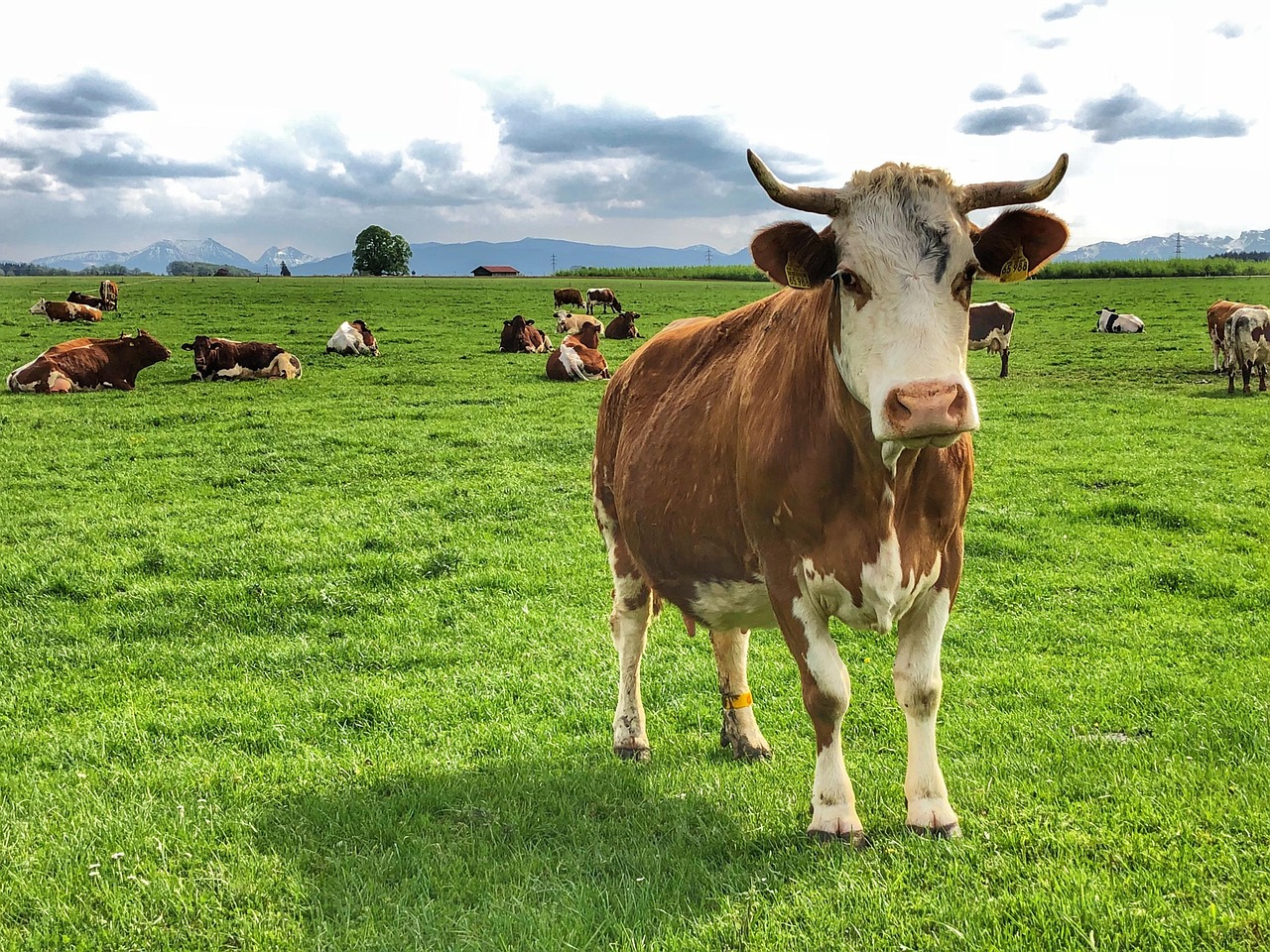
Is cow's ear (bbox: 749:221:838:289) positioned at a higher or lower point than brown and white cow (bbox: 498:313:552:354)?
higher

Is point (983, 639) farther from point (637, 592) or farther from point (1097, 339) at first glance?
point (1097, 339)

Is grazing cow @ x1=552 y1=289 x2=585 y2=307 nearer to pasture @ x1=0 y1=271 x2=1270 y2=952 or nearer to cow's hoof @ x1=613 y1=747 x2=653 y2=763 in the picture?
pasture @ x1=0 y1=271 x2=1270 y2=952

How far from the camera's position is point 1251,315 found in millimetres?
→ 20375

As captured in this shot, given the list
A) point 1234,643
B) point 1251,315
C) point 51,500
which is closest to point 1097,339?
point 1251,315

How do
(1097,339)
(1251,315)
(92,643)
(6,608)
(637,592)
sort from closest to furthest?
(637,592)
(92,643)
(6,608)
(1251,315)
(1097,339)

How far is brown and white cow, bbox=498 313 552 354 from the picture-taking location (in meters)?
28.6

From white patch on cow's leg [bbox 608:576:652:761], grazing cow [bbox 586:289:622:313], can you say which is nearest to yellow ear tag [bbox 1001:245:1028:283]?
white patch on cow's leg [bbox 608:576:652:761]

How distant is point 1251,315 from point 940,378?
20801 mm

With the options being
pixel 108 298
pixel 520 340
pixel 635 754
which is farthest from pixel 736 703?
pixel 108 298

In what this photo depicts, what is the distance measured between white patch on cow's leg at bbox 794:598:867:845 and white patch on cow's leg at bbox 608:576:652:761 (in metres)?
1.55

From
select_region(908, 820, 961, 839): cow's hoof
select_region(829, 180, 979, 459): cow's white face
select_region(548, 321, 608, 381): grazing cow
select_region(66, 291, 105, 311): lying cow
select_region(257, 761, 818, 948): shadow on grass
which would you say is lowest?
select_region(257, 761, 818, 948): shadow on grass

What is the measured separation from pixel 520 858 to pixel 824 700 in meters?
1.60

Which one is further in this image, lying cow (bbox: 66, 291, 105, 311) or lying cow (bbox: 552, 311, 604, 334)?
lying cow (bbox: 66, 291, 105, 311)

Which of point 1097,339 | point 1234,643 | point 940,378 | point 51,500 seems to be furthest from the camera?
point 1097,339
